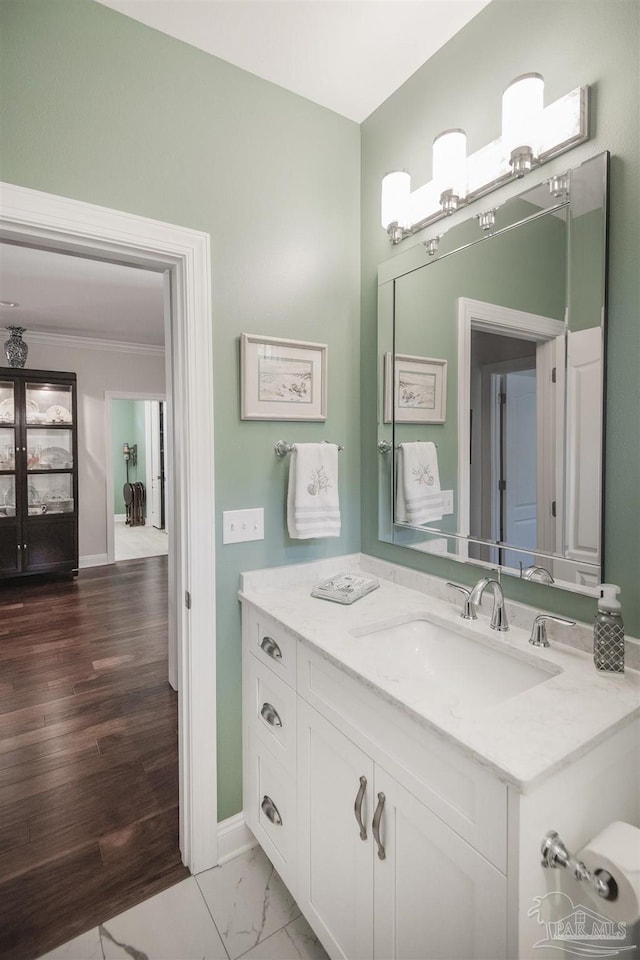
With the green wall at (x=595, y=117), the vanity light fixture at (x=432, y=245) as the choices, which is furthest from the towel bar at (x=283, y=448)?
the vanity light fixture at (x=432, y=245)

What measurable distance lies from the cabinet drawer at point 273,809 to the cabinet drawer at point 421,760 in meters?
0.39

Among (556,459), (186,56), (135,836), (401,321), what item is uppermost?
(186,56)

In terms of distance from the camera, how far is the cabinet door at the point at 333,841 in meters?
1.10

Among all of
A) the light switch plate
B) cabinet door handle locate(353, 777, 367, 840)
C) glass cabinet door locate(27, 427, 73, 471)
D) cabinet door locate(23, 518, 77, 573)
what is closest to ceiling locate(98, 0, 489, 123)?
the light switch plate

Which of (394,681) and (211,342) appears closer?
(394,681)

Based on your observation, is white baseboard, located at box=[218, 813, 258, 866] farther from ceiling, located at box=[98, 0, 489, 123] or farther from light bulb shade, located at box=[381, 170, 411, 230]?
ceiling, located at box=[98, 0, 489, 123]

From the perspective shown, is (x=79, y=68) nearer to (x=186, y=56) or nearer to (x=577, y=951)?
(x=186, y=56)

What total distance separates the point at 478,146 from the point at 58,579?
5.25 metres

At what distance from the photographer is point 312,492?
5.71 ft

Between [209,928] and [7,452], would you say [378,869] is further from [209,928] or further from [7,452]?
[7,452]

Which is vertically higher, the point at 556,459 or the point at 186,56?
the point at 186,56

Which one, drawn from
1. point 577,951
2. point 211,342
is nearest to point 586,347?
point 211,342

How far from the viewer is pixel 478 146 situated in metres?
1.44

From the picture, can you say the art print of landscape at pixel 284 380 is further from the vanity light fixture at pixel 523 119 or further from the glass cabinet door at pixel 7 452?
the glass cabinet door at pixel 7 452
